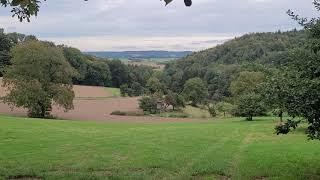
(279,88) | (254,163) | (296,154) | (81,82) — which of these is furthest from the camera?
(81,82)

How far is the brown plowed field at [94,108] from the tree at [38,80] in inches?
100

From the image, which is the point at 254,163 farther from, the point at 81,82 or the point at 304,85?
the point at 81,82

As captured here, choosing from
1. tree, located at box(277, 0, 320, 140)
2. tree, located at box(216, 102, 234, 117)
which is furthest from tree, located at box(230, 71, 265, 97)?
tree, located at box(277, 0, 320, 140)

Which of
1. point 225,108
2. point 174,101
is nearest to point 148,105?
point 174,101

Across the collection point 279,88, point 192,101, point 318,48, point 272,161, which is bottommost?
point 192,101

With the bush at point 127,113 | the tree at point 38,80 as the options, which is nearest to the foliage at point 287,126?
the tree at point 38,80

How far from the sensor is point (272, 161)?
21312 millimetres

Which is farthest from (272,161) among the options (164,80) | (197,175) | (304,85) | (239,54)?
(239,54)

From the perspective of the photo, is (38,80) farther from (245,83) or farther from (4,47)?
(4,47)

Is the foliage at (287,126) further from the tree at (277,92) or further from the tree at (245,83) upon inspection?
the tree at (245,83)

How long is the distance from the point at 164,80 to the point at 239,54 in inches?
1449

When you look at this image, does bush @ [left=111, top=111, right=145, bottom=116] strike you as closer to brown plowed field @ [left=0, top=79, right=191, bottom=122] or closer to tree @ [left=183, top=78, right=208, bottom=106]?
brown plowed field @ [left=0, top=79, right=191, bottom=122]

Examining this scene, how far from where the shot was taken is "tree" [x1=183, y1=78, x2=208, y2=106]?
13400cm

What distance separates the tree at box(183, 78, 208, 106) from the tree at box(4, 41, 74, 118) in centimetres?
5924
